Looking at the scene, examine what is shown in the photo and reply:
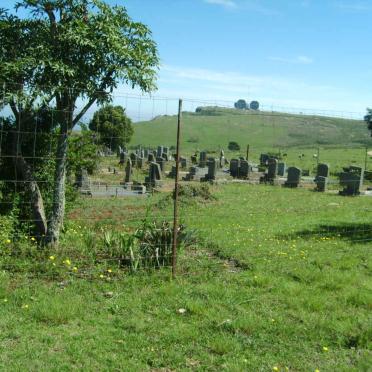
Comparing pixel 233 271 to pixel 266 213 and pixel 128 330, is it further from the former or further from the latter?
pixel 266 213

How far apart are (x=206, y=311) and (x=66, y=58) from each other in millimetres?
4350

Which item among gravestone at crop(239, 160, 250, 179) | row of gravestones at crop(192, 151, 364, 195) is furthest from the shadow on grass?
gravestone at crop(239, 160, 250, 179)

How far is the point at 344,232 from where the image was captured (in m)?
11.9

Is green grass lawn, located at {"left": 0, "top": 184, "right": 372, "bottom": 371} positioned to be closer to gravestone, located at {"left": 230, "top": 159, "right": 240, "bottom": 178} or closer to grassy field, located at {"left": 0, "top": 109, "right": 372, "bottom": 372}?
grassy field, located at {"left": 0, "top": 109, "right": 372, "bottom": 372}

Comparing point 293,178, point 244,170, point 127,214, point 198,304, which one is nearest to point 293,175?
point 293,178

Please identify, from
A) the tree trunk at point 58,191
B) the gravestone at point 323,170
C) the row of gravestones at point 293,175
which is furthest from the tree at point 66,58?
the gravestone at point 323,170

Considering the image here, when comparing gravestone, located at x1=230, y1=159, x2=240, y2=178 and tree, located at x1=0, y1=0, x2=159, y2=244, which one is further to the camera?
gravestone, located at x1=230, y1=159, x2=240, y2=178

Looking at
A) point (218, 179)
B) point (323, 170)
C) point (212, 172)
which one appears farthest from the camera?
point (323, 170)

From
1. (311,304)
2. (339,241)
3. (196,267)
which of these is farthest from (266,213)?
(311,304)

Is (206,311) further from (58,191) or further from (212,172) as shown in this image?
(212,172)

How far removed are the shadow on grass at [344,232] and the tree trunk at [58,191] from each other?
525cm

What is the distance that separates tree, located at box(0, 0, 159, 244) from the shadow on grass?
17.8ft

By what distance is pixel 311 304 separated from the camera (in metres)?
6.61

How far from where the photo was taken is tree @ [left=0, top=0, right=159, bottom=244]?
711cm
